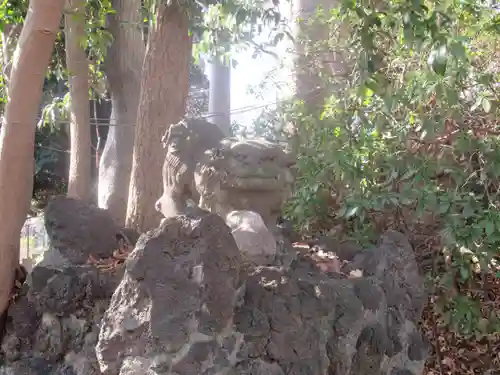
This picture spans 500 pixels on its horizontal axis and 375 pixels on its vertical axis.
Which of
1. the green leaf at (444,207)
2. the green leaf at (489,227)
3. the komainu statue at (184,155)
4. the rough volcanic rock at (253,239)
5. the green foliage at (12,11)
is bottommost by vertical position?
the rough volcanic rock at (253,239)

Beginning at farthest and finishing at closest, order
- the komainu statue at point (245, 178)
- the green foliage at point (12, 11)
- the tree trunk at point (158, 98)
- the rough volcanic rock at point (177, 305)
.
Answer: the green foliage at point (12, 11) → the tree trunk at point (158, 98) → the komainu statue at point (245, 178) → the rough volcanic rock at point (177, 305)

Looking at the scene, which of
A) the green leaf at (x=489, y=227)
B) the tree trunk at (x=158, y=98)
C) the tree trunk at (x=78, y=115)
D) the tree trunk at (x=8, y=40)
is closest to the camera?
the green leaf at (x=489, y=227)

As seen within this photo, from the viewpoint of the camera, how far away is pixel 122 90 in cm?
448

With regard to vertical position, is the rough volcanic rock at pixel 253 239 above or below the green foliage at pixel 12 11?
below

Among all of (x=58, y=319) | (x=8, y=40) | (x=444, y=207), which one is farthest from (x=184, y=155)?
(x=8, y=40)

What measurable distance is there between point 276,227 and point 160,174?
47.2 inches

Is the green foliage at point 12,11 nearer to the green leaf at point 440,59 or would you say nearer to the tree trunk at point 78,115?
the tree trunk at point 78,115

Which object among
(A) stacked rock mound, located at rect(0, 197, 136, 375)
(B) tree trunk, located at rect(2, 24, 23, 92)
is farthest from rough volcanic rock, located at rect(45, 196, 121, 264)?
(B) tree trunk, located at rect(2, 24, 23, 92)

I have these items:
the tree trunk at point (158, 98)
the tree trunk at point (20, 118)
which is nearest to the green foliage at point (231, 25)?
the tree trunk at point (158, 98)

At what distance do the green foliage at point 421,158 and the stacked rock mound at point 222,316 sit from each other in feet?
3.69

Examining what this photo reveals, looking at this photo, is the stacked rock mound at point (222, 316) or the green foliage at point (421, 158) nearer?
the stacked rock mound at point (222, 316)

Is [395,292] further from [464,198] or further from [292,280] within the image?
[464,198]

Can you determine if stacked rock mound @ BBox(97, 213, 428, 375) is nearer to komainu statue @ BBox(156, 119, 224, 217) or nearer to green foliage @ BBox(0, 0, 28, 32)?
komainu statue @ BBox(156, 119, 224, 217)

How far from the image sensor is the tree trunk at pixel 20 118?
239 cm
